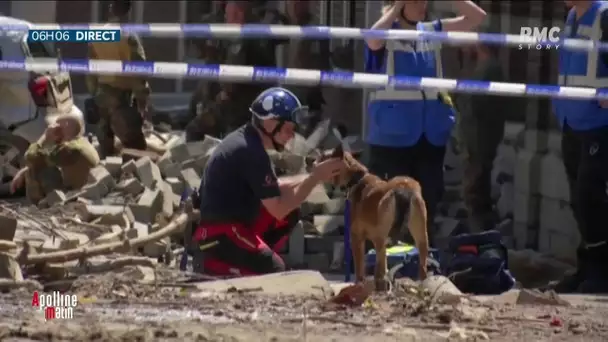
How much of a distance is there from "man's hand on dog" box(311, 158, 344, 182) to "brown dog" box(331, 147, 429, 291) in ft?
0.11

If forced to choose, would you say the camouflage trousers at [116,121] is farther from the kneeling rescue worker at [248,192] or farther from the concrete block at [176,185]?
the kneeling rescue worker at [248,192]

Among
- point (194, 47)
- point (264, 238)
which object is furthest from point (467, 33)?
point (194, 47)

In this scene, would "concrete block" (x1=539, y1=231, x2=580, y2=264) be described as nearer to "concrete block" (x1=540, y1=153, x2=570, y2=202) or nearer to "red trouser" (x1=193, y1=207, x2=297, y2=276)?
"concrete block" (x1=540, y1=153, x2=570, y2=202)

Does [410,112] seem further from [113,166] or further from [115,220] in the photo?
[113,166]

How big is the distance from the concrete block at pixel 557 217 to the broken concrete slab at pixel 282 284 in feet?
13.0

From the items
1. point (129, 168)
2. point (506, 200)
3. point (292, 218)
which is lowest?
point (506, 200)

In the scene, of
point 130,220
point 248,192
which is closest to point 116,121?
point 130,220

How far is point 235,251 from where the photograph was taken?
884 centimetres

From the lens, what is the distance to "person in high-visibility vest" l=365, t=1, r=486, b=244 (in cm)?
1023

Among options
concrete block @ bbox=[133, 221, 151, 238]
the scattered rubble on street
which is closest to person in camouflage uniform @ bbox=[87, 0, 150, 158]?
concrete block @ bbox=[133, 221, 151, 238]

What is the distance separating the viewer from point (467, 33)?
10688 mm

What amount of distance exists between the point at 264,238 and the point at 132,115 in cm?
561

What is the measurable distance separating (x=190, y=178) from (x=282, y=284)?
15.7 ft

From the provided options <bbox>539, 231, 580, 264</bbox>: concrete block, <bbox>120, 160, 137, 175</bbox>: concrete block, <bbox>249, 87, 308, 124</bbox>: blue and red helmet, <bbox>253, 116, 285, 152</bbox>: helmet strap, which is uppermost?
<bbox>249, 87, 308, 124</bbox>: blue and red helmet
